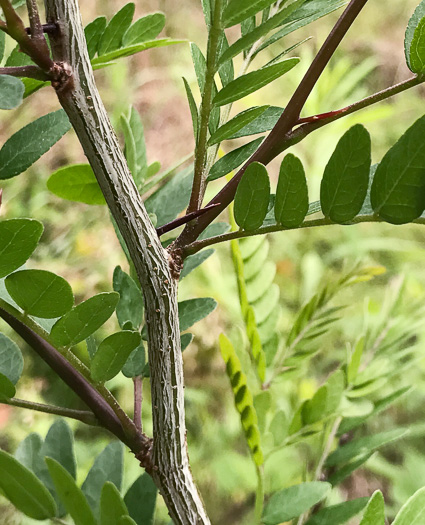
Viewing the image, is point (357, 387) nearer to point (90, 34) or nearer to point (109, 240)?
point (90, 34)

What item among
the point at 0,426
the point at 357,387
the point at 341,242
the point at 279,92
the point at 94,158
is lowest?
the point at 0,426

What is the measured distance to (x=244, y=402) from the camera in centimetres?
33

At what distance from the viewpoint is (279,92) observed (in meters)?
2.02

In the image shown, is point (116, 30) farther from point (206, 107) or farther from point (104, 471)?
point (104, 471)

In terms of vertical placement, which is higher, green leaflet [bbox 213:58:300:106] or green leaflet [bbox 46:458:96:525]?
green leaflet [bbox 213:58:300:106]

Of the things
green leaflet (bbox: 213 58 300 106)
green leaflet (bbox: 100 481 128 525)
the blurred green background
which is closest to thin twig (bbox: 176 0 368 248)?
green leaflet (bbox: 213 58 300 106)

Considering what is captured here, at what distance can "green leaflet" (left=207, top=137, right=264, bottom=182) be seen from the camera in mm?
245

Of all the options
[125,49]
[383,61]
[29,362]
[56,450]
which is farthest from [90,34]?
[383,61]

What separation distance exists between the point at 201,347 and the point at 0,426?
0.47 m

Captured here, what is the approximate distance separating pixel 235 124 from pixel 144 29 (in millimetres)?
118

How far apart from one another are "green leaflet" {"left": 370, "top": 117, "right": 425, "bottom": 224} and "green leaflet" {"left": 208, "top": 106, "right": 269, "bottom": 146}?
52 millimetres

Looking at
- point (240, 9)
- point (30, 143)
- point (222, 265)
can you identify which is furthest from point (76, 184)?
point (222, 265)

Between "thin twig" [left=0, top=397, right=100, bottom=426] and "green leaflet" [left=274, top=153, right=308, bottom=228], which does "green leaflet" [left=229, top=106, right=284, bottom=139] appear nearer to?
"green leaflet" [left=274, top=153, right=308, bottom=228]

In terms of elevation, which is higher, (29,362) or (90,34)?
(90,34)
